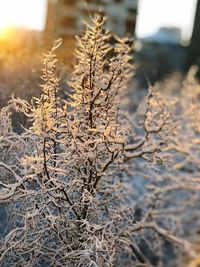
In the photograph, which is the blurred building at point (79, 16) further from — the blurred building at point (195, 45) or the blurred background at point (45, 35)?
the blurred building at point (195, 45)

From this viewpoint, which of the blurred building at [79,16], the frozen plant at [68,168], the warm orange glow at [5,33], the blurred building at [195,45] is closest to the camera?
the frozen plant at [68,168]

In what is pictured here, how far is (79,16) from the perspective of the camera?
62.5ft

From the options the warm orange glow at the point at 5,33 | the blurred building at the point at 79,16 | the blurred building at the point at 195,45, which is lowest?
the warm orange glow at the point at 5,33

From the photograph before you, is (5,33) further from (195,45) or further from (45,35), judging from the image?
(195,45)

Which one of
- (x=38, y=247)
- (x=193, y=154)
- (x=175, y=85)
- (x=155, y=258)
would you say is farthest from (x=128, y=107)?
(x=38, y=247)

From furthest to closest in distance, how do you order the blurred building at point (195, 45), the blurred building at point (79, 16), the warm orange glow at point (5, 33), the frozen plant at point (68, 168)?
the blurred building at point (195, 45) < the warm orange glow at point (5, 33) < the blurred building at point (79, 16) < the frozen plant at point (68, 168)

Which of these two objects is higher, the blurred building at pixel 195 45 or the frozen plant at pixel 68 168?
the blurred building at pixel 195 45

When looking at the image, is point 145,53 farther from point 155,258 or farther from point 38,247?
point 38,247

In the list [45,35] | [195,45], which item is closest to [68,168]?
[45,35]

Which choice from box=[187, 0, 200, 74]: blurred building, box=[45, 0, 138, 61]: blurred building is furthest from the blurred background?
box=[187, 0, 200, 74]: blurred building

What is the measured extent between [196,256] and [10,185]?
8360 millimetres

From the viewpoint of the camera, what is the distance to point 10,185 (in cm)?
761

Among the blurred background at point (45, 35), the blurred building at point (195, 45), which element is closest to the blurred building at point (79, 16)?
the blurred background at point (45, 35)

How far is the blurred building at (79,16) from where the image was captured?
47.1 ft
